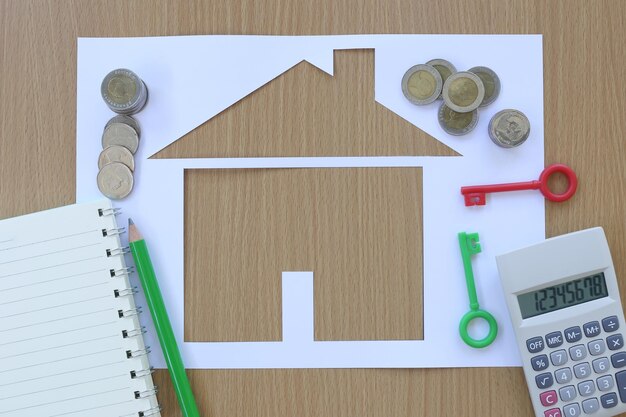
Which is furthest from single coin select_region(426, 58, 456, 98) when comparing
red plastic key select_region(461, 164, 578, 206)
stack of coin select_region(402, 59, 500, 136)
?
red plastic key select_region(461, 164, 578, 206)

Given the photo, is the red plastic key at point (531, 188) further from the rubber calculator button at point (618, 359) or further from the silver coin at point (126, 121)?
the silver coin at point (126, 121)

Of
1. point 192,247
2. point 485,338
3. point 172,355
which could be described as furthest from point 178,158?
point 485,338

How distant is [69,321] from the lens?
0.53 metres

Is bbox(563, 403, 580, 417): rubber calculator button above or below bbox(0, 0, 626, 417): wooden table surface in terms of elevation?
below

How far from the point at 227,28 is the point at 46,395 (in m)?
0.39

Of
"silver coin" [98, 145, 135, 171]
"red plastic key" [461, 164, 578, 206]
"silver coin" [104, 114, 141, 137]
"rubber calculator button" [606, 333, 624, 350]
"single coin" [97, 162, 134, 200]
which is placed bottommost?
"rubber calculator button" [606, 333, 624, 350]

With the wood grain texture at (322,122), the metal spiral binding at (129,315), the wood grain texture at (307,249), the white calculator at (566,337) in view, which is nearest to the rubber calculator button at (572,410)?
the white calculator at (566,337)

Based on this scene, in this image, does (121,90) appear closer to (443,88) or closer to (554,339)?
(443,88)

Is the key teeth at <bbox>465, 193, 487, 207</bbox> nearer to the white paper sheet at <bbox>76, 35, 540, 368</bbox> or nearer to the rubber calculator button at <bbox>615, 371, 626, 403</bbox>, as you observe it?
the white paper sheet at <bbox>76, 35, 540, 368</bbox>

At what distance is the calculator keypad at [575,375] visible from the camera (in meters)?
0.51

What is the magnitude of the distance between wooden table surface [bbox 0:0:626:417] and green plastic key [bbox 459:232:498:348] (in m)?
0.03

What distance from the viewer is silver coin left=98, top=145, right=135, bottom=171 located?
1.78 feet

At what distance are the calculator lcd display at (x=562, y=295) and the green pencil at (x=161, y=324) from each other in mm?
326

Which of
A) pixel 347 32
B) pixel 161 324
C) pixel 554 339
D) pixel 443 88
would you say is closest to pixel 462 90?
pixel 443 88
